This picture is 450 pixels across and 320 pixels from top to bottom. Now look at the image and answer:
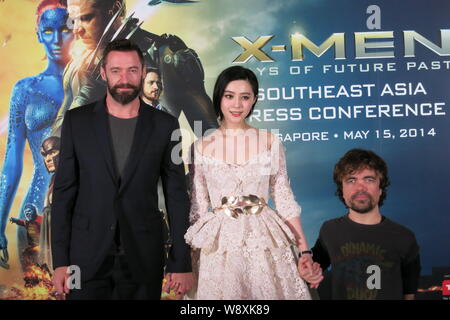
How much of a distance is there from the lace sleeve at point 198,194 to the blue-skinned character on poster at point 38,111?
6.19ft

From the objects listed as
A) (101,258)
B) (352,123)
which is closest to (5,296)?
(101,258)

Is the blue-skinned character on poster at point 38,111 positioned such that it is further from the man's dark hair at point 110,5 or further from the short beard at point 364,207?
the short beard at point 364,207

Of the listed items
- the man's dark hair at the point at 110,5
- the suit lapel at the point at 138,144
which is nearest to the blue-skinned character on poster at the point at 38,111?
the man's dark hair at the point at 110,5

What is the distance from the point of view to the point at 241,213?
3.30 m

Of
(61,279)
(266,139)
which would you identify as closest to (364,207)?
(266,139)

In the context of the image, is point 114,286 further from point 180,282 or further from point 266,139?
point 266,139

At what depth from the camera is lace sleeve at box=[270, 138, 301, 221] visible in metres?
3.37

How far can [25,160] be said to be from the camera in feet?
15.9

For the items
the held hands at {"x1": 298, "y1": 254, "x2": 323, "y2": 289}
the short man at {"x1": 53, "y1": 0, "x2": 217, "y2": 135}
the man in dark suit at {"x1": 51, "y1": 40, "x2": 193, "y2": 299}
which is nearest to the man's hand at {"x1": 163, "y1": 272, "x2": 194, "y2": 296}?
the man in dark suit at {"x1": 51, "y1": 40, "x2": 193, "y2": 299}

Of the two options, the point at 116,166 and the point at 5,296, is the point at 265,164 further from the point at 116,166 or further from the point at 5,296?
the point at 5,296

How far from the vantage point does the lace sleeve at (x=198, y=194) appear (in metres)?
3.39

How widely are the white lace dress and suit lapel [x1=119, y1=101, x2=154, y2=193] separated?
0.44 m

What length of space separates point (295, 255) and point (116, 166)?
3.70 feet

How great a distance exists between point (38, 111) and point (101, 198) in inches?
84.9
